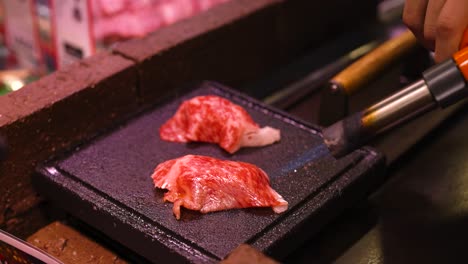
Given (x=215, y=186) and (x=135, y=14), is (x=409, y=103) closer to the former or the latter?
(x=215, y=186)

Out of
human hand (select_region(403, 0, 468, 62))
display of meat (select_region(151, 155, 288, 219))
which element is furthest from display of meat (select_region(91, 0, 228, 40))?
human hand (select_region(403, 0, 468, 62))

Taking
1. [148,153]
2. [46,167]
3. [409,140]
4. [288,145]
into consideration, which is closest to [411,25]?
[288,145]

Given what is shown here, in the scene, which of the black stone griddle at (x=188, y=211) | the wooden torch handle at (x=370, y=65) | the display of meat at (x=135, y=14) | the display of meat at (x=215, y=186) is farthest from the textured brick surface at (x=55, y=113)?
the wooden torch handle at (x=370, y=65)

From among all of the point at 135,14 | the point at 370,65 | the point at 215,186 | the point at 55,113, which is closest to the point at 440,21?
the point at 370,65

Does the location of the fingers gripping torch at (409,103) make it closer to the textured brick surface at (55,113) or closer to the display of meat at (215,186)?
the display of meat at (215,186)

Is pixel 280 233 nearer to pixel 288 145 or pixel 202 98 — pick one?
pixel 288 145

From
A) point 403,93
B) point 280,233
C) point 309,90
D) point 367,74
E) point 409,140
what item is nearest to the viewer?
point 403,93

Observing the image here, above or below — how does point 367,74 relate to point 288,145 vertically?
above
